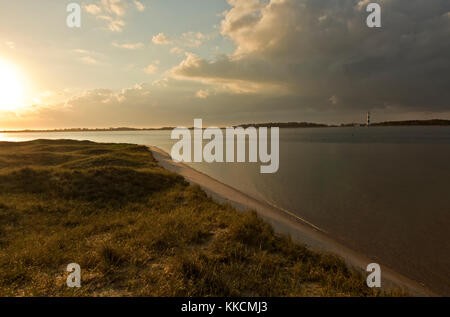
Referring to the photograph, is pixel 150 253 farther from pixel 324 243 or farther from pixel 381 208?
pixel 381 208

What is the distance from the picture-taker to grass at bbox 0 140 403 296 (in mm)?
5812

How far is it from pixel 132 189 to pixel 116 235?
8060mm

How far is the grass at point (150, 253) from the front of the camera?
5812 millimetres

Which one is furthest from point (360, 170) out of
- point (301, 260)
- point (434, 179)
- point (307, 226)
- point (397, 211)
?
point (301, 260)

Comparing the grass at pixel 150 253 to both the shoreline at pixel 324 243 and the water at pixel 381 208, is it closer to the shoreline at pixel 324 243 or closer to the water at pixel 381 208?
the shoreline at pixel 324 243

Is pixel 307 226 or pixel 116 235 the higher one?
pixel 116 235

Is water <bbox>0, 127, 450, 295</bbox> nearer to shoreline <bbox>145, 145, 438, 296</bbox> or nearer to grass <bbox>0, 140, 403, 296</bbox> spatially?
shoreline <bbox>145, 145, 438, 296</bbox>

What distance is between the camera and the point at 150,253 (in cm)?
760

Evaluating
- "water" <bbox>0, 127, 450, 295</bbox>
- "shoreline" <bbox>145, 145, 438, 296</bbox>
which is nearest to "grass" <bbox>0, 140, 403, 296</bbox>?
"shoreline" <bbox>145, 145, 438, 296</bbox>

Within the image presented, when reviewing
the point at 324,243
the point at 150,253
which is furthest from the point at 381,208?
the point at 150,253

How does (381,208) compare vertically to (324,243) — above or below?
above

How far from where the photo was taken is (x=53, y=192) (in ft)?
49.1
